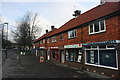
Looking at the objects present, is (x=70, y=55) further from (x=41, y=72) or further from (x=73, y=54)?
(x=41, y=72)

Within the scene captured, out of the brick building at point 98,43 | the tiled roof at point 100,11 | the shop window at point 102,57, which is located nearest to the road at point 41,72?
the brick building at point 98,43

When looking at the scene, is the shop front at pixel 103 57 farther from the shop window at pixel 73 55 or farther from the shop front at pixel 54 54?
the shop front at pixel 54 54

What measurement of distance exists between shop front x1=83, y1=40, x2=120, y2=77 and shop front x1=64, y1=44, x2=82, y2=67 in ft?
4.49

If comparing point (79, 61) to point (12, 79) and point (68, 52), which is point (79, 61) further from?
point (12, 79)

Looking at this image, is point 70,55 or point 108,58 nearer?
point 108,58

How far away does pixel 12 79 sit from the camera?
9234mm

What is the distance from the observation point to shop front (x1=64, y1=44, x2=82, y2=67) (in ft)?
48.0

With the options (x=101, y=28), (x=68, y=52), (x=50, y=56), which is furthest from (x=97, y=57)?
(x=50, y=56)

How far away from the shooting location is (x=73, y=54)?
16094mm

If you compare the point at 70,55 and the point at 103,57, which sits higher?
the point at 103,57

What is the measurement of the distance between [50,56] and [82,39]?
466 inches

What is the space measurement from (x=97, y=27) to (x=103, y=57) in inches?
110

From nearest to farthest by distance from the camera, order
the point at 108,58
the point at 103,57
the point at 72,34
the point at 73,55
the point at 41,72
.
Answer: the point at 108,58
the point at 103,57
the point at 41,72
the point at 73,55
the point at 72,34

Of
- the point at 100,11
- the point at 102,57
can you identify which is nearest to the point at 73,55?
the point at 102,57
